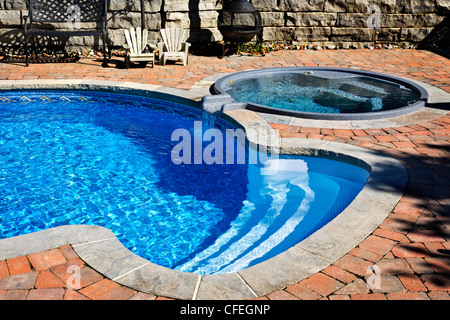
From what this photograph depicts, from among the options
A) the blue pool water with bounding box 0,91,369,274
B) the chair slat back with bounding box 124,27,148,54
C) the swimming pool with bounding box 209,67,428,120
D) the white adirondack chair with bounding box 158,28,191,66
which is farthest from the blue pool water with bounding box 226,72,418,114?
the chair slat back with bounding box 124,27,148,54

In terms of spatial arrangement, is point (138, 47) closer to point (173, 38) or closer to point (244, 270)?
point (173, 38)


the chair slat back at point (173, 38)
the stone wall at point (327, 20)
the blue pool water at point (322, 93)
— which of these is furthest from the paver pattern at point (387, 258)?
the stone wall at point (327, 20)

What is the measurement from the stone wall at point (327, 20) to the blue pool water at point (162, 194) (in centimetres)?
409

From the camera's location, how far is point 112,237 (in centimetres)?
311

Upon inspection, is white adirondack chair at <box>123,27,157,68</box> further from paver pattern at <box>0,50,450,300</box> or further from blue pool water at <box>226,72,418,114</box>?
paver pattern at <box>0,50,450,300</box>

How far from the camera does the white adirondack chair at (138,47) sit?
794cm

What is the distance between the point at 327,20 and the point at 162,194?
23.3 ft

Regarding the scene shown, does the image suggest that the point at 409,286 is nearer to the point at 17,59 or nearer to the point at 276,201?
the point at 276,201

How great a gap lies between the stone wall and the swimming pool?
7.39 ft

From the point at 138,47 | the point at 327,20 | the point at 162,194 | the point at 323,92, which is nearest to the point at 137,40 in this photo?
the point at 138,47

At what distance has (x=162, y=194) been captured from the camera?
4.36m

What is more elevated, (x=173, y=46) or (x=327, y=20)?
(x=327, y=20)

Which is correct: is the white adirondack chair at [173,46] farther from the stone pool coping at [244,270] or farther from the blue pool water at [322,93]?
the stone pool coping at [244,270]

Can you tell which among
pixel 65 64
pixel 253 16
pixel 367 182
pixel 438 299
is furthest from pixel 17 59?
pixel 438 299
